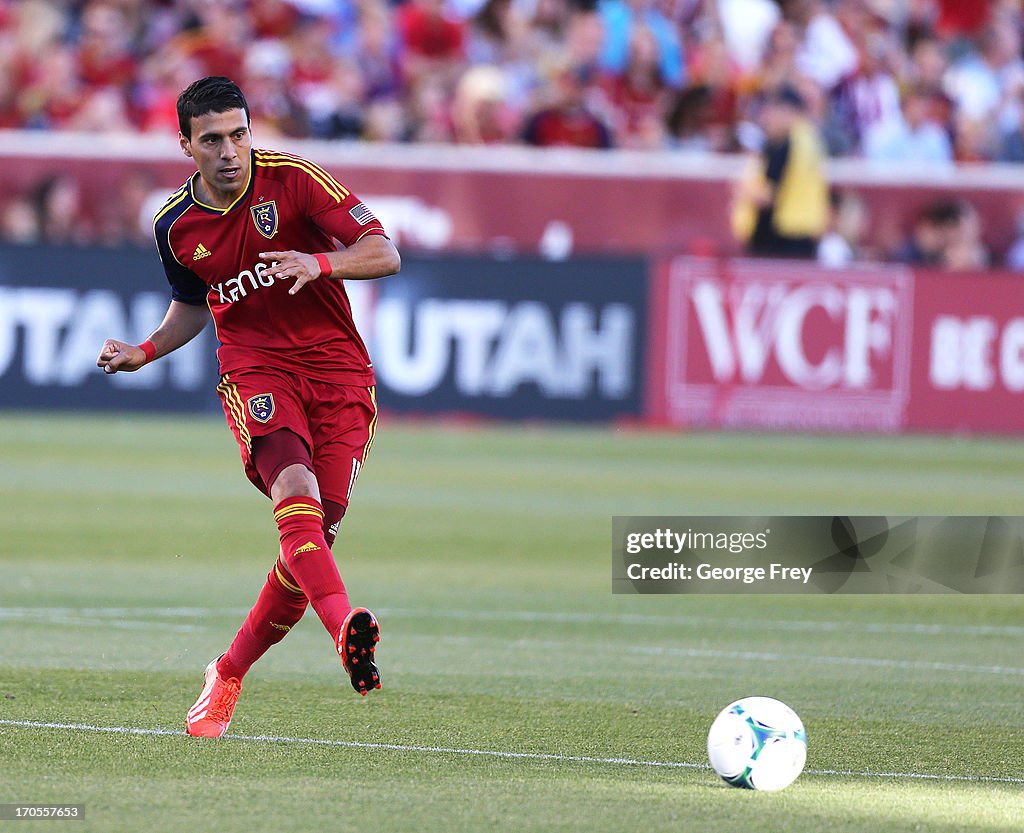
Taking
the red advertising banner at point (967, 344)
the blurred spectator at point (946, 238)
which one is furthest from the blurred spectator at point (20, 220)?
the blurred spectator at point (946, 238)

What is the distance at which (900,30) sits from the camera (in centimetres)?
2508

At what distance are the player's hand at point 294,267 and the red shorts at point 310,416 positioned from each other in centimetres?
50

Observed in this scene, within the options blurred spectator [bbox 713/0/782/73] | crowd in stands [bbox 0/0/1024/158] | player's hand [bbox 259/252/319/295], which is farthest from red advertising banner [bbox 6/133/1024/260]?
player's hand [bbox 259/252/319/295]

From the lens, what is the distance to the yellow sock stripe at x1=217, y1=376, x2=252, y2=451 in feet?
22.4

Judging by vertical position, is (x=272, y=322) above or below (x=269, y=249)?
below

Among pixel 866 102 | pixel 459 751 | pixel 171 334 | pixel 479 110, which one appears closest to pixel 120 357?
pixel 171 334

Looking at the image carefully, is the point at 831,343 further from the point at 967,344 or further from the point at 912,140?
the point at 912,140

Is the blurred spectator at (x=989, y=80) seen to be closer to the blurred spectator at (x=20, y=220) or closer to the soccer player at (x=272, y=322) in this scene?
the blurred spectator at (x=20, y=220)

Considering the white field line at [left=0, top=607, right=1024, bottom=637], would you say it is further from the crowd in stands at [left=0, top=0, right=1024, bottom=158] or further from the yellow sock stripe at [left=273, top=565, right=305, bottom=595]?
the crowd in stands at [left=0, top=0, right=1024, bottom=158]

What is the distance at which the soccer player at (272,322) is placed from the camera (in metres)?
6.72

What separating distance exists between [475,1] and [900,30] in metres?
5.40

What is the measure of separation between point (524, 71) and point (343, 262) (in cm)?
1653

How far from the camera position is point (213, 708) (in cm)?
666

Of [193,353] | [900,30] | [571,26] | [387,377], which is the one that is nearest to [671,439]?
[387,377]
